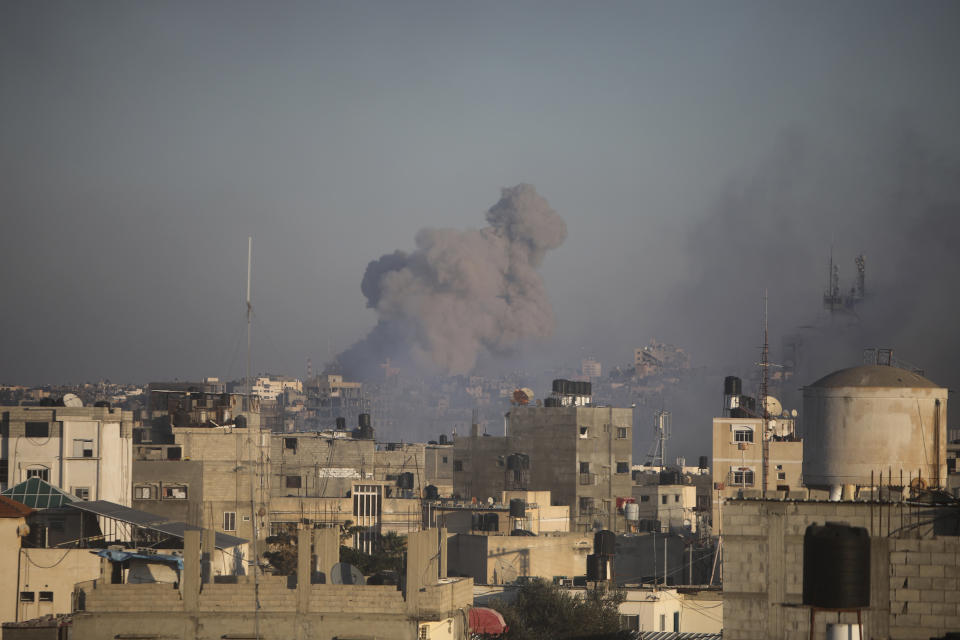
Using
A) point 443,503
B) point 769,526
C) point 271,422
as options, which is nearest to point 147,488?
point 443,503

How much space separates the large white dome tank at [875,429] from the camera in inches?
1331

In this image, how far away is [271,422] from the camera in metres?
138

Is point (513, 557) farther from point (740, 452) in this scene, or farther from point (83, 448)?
point (740, 452)

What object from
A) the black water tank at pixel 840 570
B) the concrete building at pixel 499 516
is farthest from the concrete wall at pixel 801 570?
the concrete building at pixel 499 516

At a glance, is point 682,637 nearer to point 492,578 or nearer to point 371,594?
point 371,594

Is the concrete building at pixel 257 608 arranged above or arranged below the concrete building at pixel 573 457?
below

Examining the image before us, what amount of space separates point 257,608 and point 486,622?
8132mm

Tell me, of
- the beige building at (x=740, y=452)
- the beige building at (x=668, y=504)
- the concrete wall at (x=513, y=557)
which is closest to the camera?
the concrete wall at (x=513, y=557)

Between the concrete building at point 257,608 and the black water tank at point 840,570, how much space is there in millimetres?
10088

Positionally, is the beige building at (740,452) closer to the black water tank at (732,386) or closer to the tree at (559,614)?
the black water tank at (732,386)

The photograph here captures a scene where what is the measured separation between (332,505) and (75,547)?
91.2ft

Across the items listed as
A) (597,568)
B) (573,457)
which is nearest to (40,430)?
(597,568)

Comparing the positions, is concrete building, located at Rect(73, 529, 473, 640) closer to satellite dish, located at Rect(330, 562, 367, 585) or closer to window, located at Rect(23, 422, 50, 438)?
satellite dish, located at Rect(330, 562, 367, 585)

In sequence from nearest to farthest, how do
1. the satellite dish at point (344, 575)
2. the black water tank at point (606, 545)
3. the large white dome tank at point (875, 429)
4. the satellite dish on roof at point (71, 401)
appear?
the satellite dish at point (344, 575)
the large white dome tank at point (875, 429)
the black water tank at point (606, 545)
the satellite dish on roof at point (71, 401)
